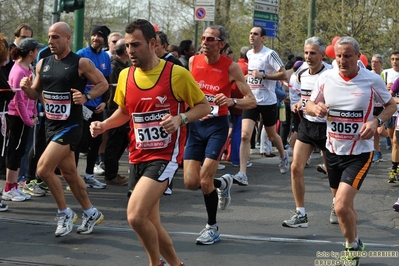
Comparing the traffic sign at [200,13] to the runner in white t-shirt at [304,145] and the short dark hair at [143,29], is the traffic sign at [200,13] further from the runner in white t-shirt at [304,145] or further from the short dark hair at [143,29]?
the short dark hair at [143,29]

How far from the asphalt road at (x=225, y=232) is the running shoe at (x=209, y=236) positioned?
9 cm

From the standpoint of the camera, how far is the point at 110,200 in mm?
9664

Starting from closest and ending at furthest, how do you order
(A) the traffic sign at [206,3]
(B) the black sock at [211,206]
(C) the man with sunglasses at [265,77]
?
(B) the black sock at [211,206] < (C) the man with sunglasses at [265,77] < (A) the traffic sign at [206,3]

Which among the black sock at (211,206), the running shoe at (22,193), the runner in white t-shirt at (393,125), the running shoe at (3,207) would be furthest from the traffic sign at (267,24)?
the black sock at (211,206)

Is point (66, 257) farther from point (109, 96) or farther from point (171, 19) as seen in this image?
point (171, 19)

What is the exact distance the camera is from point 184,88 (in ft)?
19.4

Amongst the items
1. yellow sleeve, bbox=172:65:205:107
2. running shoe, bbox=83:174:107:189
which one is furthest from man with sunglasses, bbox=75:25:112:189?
yellow sleeve, bbox=172:65:205:107

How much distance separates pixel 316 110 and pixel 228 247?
1621 mm

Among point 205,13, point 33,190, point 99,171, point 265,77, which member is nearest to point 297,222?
point 33,190

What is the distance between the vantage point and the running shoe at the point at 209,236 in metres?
7.23

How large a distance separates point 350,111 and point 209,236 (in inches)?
73.9

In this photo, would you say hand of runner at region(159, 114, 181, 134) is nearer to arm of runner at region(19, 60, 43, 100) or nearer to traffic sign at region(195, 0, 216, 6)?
arm of runner at region(19, 60, 43, 100)

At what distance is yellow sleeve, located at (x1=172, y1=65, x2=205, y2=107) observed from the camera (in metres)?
5.88

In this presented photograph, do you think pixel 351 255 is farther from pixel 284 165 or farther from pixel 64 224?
pixel 284 165
